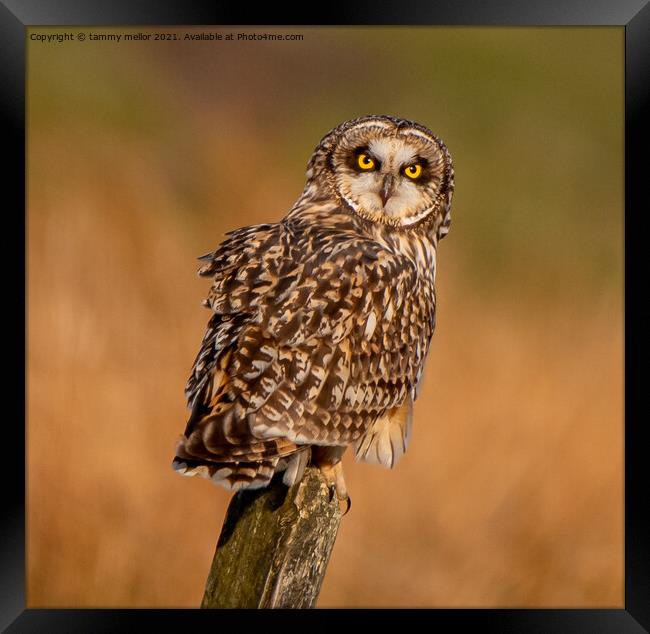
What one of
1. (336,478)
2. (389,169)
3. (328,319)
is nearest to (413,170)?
(389,169)

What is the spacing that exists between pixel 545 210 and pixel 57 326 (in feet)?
7.97

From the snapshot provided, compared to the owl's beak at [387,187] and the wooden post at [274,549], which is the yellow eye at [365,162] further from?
the wooden post at [274,549]

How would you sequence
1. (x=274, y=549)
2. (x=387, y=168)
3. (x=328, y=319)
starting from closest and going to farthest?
1. (x=274, y=549)
2. (x=328, y=319)
3. (x=387, y=168)

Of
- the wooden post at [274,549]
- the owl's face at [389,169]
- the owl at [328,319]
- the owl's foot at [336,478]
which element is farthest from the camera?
the owl's face at [389,169]

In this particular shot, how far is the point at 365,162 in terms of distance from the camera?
143 inches

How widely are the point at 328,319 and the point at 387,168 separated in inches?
27.8

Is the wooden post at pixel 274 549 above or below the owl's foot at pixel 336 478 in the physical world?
below

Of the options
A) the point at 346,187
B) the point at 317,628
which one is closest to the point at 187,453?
the point at 317,628

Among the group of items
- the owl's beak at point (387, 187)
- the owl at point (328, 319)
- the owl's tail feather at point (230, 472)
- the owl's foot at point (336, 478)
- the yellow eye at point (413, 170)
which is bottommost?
the owl's foot at point (336, 478)

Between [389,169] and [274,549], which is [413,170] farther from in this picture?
[274,549]

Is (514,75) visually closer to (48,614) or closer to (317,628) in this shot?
(317,628)

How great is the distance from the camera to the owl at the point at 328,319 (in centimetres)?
298

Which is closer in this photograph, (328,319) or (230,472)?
(230,472)

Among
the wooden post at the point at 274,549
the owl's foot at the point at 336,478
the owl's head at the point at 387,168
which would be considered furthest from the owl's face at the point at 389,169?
the wooden post at the point at 274,549
